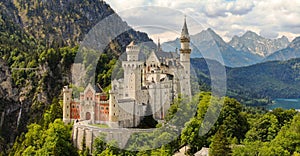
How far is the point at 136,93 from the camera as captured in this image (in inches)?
1855

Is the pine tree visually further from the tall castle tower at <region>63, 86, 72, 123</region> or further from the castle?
the tall castle tower at <region>63, 86, 72, 123</region>

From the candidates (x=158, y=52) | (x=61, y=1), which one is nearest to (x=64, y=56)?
(x=158, y=52)

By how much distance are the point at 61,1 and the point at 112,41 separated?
4936cm

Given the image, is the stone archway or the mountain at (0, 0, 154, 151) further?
the mountain at (0, 0, 154, 151)

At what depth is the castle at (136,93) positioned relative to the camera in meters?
45.9

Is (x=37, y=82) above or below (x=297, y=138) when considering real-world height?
above

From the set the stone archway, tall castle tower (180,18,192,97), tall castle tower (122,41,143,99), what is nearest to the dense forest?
the stone archway

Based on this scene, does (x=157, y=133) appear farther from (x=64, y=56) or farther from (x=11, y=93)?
(x=11, y=93)

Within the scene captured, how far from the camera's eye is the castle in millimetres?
45878

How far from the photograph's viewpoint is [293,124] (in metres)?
44.5

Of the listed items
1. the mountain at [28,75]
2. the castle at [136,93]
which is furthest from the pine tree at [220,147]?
the mountain at [28,75]

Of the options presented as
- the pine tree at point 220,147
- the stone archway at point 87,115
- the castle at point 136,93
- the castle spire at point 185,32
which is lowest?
the pine tree at point 220,147

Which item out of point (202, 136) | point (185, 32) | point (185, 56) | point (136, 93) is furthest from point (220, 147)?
point (185, 32)

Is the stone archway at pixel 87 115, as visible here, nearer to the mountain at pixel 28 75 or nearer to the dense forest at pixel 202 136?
the dense forest at pixel 202 136
